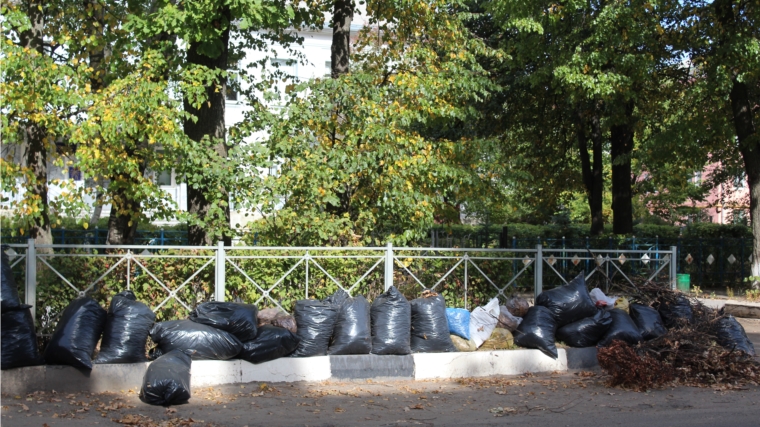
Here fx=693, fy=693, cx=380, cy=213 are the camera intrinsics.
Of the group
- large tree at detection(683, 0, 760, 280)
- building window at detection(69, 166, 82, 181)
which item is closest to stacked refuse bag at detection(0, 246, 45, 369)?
building window at detection(69, 166, 82, 181)

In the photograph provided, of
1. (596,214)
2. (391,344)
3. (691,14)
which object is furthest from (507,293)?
(596,214)

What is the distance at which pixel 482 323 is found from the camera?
867 centimetres

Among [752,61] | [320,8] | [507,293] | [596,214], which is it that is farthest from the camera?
[596,214]

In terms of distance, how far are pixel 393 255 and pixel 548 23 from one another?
10.7 metres

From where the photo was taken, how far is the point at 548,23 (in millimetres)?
17609

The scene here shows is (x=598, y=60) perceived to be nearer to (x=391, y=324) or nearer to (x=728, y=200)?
(x=391, y=324)

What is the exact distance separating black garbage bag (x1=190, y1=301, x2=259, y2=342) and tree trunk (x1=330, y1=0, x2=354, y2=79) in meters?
6.64

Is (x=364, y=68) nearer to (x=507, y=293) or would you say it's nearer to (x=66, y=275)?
(x=507, y=293)

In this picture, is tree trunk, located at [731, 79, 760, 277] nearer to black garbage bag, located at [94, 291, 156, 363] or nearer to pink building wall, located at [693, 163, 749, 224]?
pink building wall, located at [693, 163, 749, 224]

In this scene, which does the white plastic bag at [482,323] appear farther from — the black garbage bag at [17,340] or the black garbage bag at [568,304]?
the black garbage bag at [17,340]

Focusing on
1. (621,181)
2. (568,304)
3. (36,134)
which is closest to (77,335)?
(36,134)

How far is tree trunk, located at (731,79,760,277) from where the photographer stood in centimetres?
1669

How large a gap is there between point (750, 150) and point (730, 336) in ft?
32.5

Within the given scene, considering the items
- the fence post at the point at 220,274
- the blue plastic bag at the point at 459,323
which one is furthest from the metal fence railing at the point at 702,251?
the fence post at the point at 220,274
